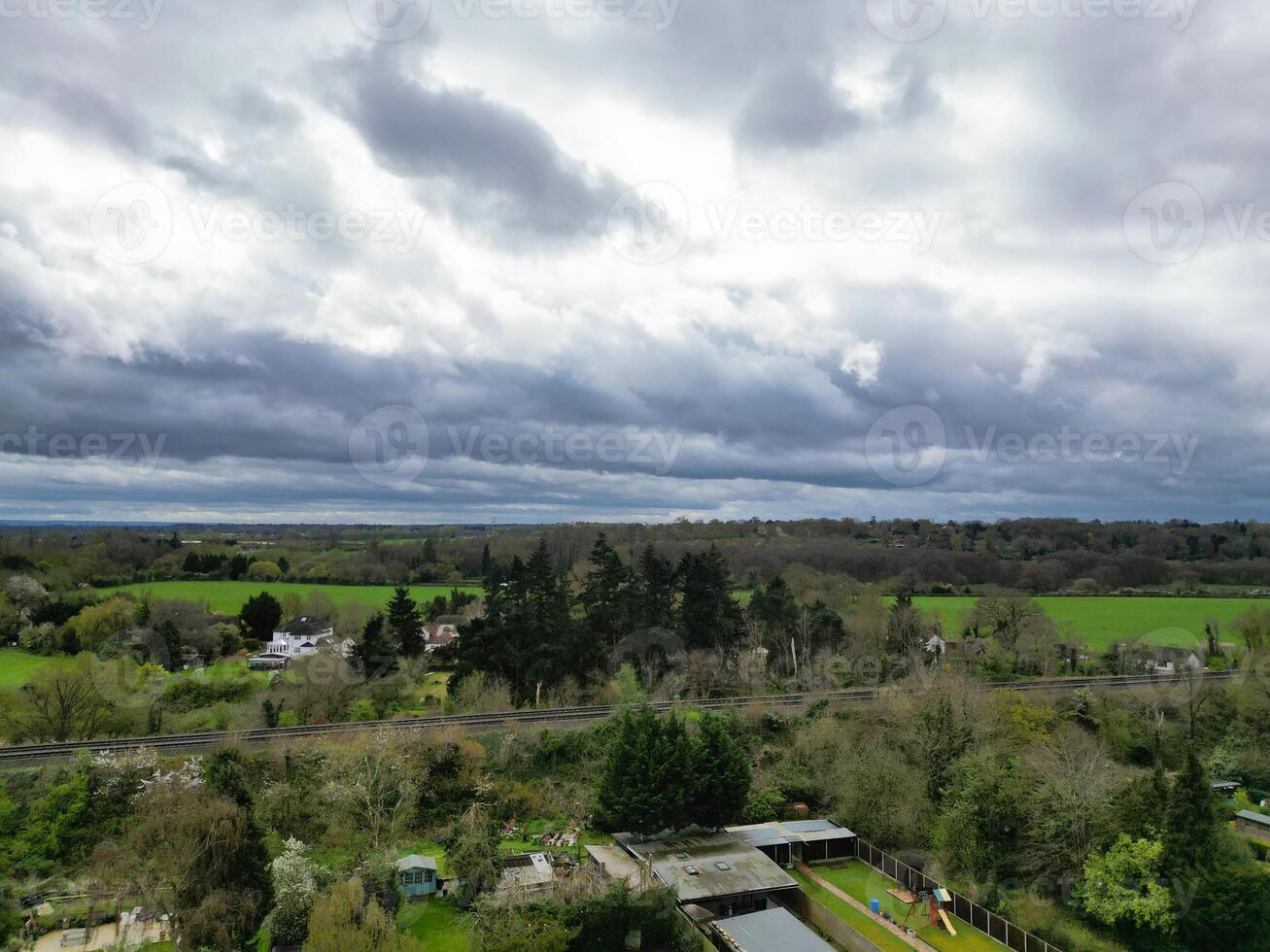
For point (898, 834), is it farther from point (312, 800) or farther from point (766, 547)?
point (766, 547)

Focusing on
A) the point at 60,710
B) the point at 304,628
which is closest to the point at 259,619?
the point at 304,628

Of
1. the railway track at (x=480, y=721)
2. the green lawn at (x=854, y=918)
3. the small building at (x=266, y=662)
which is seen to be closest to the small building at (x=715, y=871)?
the green lawn at (x=854, y=918)

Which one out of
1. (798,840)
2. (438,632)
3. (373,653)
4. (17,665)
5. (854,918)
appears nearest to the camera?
(854,918)

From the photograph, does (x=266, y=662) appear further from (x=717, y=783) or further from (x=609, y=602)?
(x=717, y=783)

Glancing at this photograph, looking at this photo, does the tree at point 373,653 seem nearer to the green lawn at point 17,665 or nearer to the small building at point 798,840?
the green lawn at point 17,665

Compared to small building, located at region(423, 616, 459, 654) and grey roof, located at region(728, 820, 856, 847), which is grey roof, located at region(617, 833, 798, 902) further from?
small building, located at region(423, 616, 459, 654)

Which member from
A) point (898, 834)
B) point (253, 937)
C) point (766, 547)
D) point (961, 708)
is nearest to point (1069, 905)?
point (898, 834)
